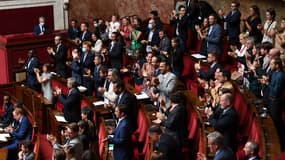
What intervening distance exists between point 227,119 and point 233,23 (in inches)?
151

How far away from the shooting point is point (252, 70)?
284 inches

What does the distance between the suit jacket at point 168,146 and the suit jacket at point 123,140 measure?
0.68 m

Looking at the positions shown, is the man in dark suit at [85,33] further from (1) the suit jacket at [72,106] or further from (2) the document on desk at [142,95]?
(1) the suit jacket at [72,106]

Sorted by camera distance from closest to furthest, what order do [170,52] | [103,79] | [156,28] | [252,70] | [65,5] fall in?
1. [252,70]
2. [103,79]
3. [170,52]
4. [156,28]
5. [65,5]

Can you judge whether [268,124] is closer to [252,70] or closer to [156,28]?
[252,70]

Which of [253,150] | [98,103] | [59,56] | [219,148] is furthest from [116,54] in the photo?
[253,150]

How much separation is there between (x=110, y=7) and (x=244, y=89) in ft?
19.9

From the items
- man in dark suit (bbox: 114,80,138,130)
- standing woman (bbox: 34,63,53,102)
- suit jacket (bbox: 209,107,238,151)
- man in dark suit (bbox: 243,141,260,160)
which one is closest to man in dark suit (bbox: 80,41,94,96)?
standing woman (bbox: 34,63,53,102)

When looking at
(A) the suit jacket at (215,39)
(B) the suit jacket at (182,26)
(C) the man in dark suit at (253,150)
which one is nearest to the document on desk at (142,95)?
(A) the suit jacket at (215,39)

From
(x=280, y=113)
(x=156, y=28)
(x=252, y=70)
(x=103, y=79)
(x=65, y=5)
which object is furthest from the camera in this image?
(x=65, y=5)

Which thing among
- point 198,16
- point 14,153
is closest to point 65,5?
point 198,16

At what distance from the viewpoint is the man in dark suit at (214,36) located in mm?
8688

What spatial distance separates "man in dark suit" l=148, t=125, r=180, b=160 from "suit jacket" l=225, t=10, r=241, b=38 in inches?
164

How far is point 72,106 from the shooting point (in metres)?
7.26
